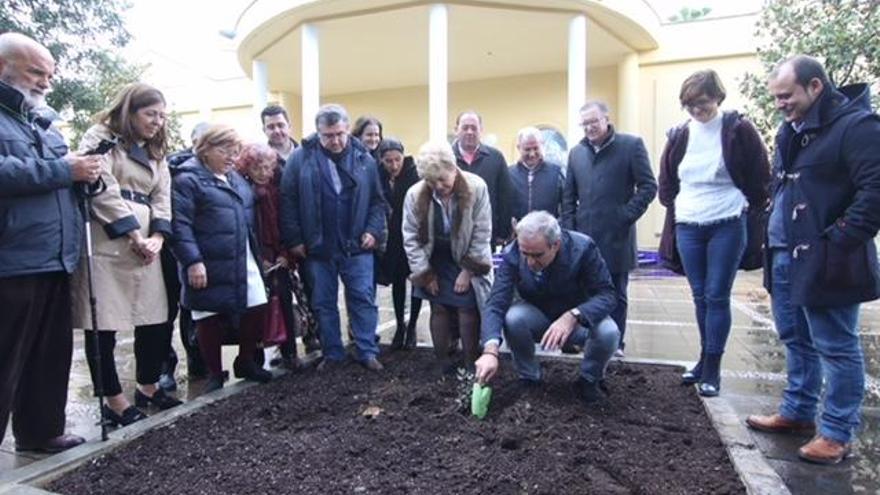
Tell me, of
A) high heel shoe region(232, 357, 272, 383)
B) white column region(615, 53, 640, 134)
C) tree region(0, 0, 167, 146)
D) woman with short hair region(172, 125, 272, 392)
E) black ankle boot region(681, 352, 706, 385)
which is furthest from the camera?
white column region(615, 53, 640, 134)

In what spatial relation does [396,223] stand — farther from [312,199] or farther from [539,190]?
[539,190]

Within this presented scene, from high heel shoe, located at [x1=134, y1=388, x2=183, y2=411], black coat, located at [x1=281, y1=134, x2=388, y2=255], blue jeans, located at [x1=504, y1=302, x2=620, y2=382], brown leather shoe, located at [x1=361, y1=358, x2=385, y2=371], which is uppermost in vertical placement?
black coat, located at [x1=281, y1=134, x2=388, y2=255]

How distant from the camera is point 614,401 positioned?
11.6 ft

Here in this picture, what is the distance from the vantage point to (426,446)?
2.91m

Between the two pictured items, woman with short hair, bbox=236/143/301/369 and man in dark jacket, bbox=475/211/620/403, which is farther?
woman with short hair, bbox=236/143/301/369

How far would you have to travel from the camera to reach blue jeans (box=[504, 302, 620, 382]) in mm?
3479

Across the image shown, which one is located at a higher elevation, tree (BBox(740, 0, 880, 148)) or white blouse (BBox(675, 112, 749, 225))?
tree (BBox(740, 0, 880, 148))

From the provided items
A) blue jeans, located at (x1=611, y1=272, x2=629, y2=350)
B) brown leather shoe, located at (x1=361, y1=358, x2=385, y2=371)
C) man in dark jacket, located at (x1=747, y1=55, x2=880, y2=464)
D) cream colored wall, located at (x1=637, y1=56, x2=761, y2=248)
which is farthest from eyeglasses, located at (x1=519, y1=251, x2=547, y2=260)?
cream colored wall, located at (x1=637, y1=56, x2=761, y2=248)

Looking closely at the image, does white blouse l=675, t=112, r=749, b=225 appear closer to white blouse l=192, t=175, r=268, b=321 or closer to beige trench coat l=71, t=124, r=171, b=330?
white blouse l=192, t=175, r=268, b=321

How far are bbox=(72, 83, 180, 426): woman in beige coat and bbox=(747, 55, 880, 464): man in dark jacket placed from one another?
10.2 ft

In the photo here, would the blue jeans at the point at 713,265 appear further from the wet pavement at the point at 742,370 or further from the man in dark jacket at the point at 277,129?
the man in dark jacket at the point at 277,129

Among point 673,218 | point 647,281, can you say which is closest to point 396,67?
point 647,281

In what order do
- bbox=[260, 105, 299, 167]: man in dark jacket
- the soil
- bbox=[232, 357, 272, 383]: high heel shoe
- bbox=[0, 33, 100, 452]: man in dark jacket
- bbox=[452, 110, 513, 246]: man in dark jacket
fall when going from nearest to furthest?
the soil → bbox=[0, 33, 100, 452]: man in dark jacket → bbox=[232, 357, 272, 383]: high heel shoe → bbox=[260, 105, 299, 167]: man in dark jacket → bbox=[452, 110, 513, 246]: man in dark jacket

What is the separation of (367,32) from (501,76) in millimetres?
4665
